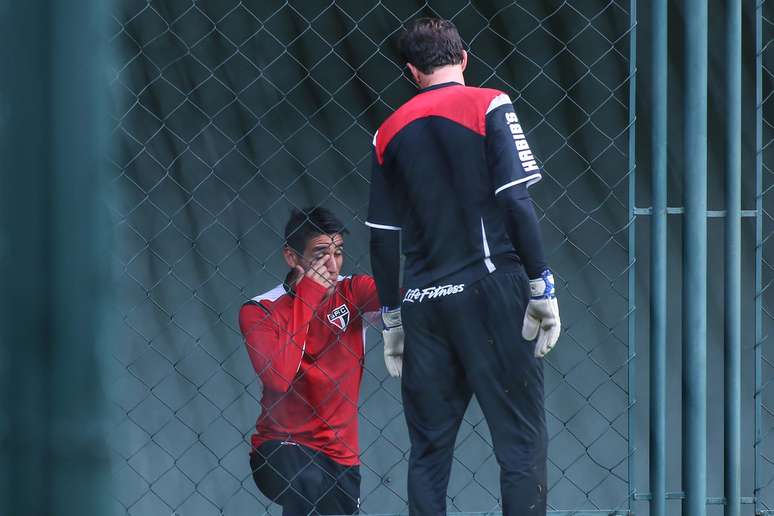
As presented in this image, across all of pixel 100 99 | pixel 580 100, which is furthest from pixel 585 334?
pixel 100 99

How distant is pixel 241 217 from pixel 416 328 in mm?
1736

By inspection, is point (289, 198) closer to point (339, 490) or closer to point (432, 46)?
point (339, 490)

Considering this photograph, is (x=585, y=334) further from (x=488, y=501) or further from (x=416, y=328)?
(x=416, y=328)

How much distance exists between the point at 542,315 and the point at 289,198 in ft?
6.28

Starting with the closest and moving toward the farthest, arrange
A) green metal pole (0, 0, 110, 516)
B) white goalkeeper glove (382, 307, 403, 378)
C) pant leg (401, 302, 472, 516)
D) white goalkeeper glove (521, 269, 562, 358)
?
green metal pole (0, 0, 110, 516), white goalkeeper glove (521, 269, 562, 358), pant leg (401, 302, 472, 516), white goalkeeper glove (382, 307, 403, 378)

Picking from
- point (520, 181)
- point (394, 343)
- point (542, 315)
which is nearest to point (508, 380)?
point (542, 315)

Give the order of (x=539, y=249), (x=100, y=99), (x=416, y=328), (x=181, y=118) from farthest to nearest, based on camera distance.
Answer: (x=181, y=118)
(x=416, y=328)
(x=539, y=249)
(x=100, y=99)

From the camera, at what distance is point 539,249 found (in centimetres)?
235

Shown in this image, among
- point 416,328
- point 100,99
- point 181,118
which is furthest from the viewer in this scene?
point 181,118

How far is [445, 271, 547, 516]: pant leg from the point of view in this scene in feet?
7.97

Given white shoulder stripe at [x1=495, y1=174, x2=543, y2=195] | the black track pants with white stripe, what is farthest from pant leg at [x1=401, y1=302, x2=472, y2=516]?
white shoulder stripe at [x1=495, y1=174, x2=543, y2=195]

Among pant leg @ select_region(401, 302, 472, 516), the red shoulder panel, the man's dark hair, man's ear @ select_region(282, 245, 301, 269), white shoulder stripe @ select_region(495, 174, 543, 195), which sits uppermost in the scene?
the red shoulder panel

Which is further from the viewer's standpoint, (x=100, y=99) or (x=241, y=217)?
(x=241, y=217)

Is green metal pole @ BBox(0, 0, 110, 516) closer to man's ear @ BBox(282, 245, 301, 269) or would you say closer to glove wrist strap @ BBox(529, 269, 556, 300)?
glove wrist strap @ BBox(529, 269, 556, 300)
